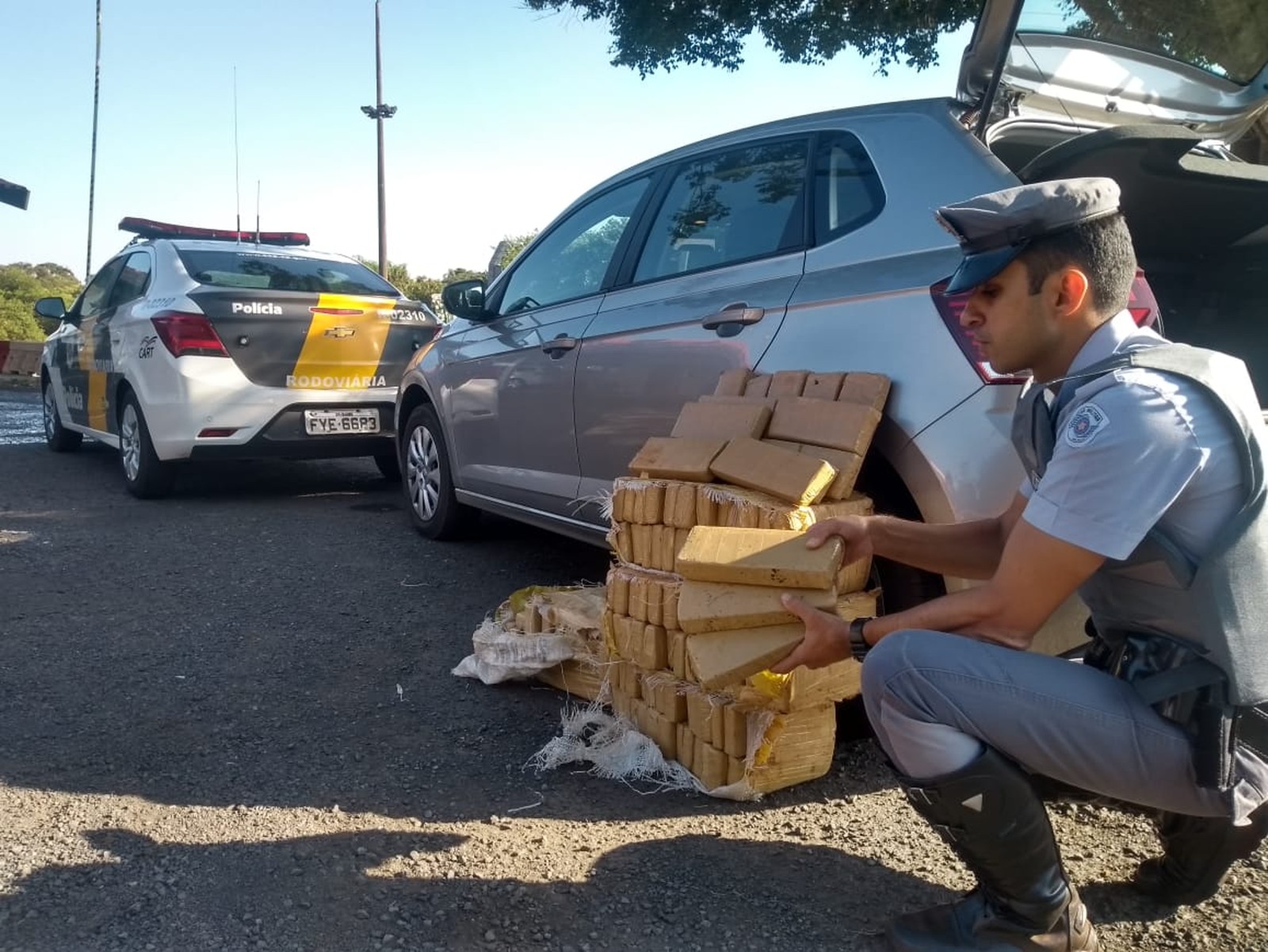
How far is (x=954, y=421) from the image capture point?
252 centimetres

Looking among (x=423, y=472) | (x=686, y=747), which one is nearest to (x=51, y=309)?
(x=423, y=472)

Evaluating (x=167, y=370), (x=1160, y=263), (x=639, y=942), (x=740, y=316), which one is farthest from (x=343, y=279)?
(x=639, y=942)

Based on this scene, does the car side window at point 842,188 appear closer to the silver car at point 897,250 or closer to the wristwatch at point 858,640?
the silver car at point 897,250

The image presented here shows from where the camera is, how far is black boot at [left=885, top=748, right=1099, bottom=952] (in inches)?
71.7

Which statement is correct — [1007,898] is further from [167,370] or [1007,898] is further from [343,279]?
[343,279]

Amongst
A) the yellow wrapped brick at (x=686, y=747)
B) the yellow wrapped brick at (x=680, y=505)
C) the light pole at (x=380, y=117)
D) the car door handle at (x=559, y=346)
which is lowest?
the yellow wrapped brick at (x=686, y=747)

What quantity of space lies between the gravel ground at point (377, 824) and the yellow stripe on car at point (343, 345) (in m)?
2.48

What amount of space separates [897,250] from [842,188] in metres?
0.41

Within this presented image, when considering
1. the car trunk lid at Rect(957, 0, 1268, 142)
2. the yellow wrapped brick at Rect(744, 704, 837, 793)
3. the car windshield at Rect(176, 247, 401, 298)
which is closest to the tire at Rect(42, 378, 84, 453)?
the car windshield at Rect(176, 247, 401, 298)

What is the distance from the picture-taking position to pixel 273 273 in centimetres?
695

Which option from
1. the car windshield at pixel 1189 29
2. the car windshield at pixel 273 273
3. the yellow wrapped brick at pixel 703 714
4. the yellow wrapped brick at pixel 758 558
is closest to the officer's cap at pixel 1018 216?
the yellow wrapped brick at pixel 758 558

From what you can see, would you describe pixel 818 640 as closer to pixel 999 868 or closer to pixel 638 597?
pixel 999 868

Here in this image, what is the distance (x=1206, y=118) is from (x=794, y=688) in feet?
7.48

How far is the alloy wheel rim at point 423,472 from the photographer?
5.50m
